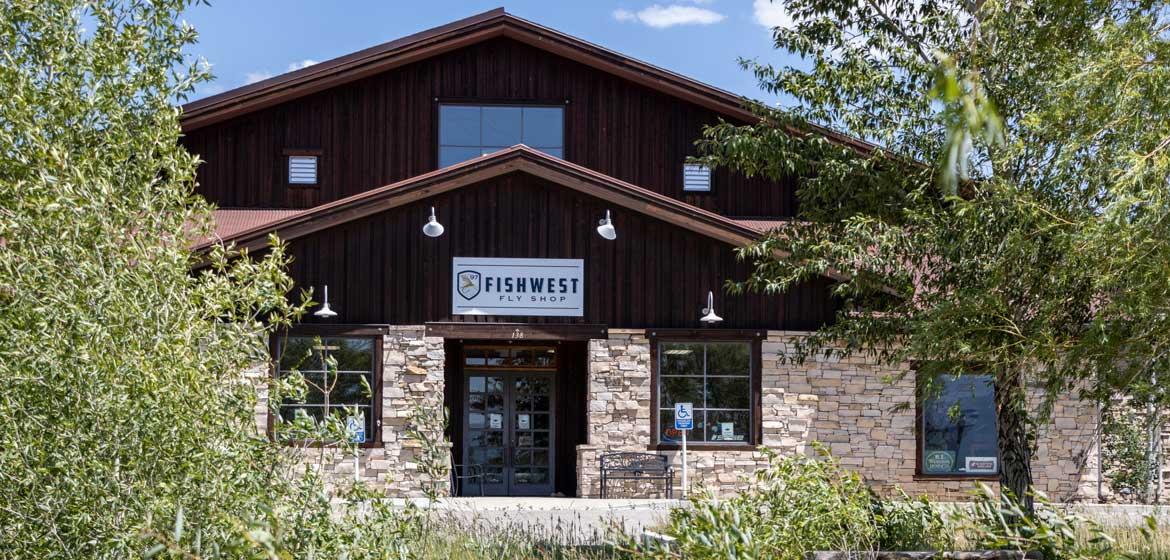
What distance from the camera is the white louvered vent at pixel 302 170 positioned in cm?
1814

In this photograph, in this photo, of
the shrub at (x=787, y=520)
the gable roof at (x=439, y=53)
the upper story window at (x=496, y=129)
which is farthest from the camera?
the upper story window at (x=496, y=129)

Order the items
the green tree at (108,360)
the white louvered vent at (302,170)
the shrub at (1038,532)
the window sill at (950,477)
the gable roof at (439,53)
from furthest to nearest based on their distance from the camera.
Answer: the white louvered vent at (302,170)
the gable roof at (439,53)
the window sill at (950,477)
the shrub at (1038,532)
the green tree at (108,360)

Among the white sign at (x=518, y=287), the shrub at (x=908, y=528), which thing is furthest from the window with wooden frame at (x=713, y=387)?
the shrub at (x=908, y=528)

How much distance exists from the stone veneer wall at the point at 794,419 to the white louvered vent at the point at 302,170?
5524mm

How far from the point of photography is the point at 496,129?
1852cm

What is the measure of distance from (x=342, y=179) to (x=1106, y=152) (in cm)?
1271

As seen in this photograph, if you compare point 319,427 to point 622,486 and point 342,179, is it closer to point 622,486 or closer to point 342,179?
point 622,486

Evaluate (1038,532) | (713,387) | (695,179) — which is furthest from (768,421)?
(1038,532)

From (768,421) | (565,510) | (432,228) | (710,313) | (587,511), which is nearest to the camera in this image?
(565,510)

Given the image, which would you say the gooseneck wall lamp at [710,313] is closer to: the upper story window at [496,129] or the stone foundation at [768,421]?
the stone foundation at [768,421]

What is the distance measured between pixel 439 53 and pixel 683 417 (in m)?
7.14

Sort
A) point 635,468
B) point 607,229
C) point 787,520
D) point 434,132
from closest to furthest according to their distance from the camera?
point 787,520, point 607,229, point 635,468, point 434,132

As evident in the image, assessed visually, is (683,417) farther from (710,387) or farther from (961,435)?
(961,435)

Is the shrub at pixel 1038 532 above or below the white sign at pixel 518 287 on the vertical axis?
below
